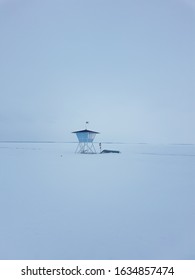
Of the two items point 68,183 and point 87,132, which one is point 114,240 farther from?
point 87,132

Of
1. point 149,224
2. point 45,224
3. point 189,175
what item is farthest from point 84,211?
point 189,175

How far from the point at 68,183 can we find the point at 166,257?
9.17 ft

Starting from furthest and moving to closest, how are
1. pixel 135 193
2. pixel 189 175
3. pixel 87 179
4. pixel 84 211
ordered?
pixel 189 175, pixel 87 179, pixel 135 193, pixel 84 211

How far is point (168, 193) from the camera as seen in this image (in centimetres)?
398

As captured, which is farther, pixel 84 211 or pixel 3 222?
pixel 84 211

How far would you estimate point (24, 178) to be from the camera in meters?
5.30

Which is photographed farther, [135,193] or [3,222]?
[135,193]

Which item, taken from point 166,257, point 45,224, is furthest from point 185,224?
point 45,224

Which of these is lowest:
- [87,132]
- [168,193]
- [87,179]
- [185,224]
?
[185,224]

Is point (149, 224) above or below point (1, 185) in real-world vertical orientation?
below

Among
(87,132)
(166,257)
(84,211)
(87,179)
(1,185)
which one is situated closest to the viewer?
(166,257)

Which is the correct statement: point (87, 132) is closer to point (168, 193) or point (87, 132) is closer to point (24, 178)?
point (24, 178)

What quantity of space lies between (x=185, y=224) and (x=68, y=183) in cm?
244

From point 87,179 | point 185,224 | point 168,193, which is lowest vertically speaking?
point 185,224
